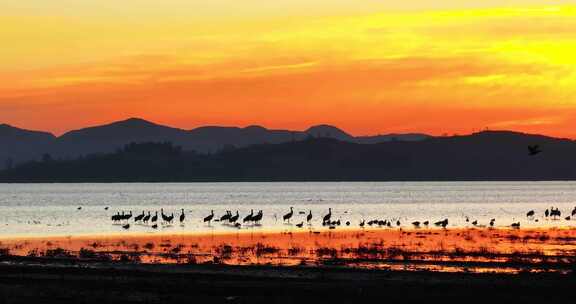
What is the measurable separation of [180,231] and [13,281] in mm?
36599

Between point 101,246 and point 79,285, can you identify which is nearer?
point 79,285

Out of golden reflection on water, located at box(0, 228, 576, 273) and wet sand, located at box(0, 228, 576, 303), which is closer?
wet sand, located at box(0, 228, 576, 303)

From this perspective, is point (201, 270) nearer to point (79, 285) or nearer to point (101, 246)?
point (79, 285)

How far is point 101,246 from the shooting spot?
48.7 meters

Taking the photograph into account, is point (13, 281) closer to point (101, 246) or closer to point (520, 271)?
point (520, 271)

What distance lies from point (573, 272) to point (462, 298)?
8773 millimetres

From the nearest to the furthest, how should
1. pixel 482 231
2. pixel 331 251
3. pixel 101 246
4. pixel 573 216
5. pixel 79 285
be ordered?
pixel 79 285, pixel 331 251, pixel 101 246, pixel 482 231, pixel 573 216

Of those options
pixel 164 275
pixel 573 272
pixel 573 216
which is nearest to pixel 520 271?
pixel 573 272

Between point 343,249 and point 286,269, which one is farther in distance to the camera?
point 343,249

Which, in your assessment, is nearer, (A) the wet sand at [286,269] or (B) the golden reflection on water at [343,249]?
(A) the wet sand at [286,269]

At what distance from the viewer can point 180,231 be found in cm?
6669

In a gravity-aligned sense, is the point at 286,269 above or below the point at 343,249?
below

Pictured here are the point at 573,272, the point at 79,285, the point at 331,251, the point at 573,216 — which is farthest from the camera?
the point at 573,216

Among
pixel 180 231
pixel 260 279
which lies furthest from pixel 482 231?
pixel 260 279
